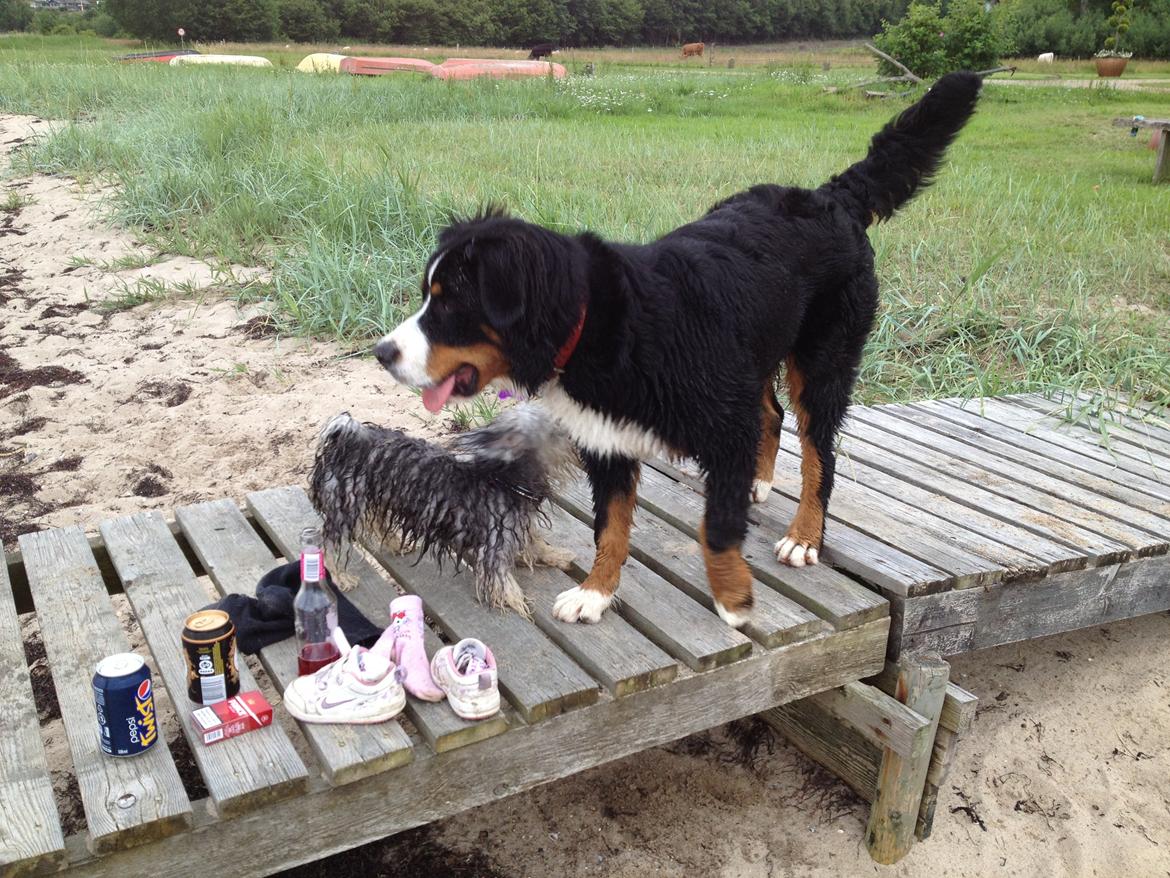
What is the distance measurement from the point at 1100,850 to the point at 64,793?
9.91ft

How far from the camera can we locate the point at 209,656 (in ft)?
7.38

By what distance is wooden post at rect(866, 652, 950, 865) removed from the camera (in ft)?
8.82

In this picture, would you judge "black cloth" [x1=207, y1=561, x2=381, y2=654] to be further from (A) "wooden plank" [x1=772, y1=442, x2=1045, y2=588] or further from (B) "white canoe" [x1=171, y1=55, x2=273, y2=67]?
(B) "white canoe" [x1=171, y1=55, x2=273, y2=67]

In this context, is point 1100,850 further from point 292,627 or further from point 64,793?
point 64,793

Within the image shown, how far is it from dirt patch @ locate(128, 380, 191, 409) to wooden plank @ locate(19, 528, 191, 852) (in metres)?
2.21

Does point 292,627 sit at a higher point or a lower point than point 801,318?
lower

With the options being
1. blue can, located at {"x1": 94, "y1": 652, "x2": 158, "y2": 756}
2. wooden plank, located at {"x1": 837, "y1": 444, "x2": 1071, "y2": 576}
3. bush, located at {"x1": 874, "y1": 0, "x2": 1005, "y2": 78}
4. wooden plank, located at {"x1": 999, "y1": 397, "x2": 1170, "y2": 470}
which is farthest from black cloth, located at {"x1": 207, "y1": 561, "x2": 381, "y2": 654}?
bush, located at {"x1": 874, "y1": 0, "x2": 1005, "y2": 78}

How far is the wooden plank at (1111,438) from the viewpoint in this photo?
13.2 feet

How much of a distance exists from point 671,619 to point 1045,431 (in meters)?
2.46

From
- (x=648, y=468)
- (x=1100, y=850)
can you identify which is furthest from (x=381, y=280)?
(x=1100, y=850)

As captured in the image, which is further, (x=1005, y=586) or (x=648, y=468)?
(x=648, y=468)

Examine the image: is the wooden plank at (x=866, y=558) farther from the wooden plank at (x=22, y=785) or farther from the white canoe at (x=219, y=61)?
the white canoe at (x=219, y=61)

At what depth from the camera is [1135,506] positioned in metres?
3.55

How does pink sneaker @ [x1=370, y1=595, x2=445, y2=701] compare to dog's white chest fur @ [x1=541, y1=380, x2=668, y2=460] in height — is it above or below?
below
